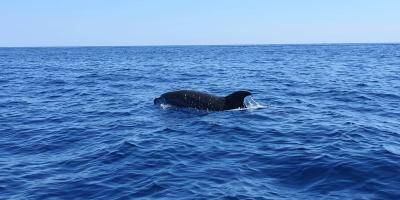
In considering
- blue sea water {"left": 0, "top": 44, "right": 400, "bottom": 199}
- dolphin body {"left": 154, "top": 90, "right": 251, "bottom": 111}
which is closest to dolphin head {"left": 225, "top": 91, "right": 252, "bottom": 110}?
dolphin body {"left": 154, "top": 90, "right": 251, "bottom": 111}

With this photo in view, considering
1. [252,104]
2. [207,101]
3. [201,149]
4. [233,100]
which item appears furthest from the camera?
[252,104]

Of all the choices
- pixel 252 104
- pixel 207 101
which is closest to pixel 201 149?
pixel 207 101

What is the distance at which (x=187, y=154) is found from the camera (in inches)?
645

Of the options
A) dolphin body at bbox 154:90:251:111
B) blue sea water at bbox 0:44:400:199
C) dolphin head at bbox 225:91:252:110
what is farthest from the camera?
dolphin body at bbox 154:90:251:111

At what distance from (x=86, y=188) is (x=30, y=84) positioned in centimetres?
3151

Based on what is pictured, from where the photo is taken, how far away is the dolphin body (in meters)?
24.7

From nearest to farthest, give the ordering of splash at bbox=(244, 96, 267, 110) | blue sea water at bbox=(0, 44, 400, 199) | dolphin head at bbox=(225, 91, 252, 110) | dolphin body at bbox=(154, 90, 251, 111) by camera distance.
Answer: blue sea water at bbox=(0, 44, 400, 199) → dolphin head at bbox=(225, 91, 252, 110) → dolphin body at bbox=(154, 90, 251, 111) → splash at bbox=(244, 96, 267, 110)

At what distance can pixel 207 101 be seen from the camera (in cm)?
2488

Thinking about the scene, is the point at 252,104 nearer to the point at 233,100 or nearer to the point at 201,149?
the point at 233,100

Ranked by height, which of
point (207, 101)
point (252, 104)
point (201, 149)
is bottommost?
point (252, 104)

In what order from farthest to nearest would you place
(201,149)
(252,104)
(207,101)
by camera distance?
(252,104)
(207,101)
(201,149)

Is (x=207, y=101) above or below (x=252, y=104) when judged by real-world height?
above

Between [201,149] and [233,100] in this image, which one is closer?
[201,149]

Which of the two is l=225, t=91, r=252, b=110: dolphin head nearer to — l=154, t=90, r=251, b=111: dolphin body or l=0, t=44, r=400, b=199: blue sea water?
l=154, t=90, r=251, b=111: dolphin body
